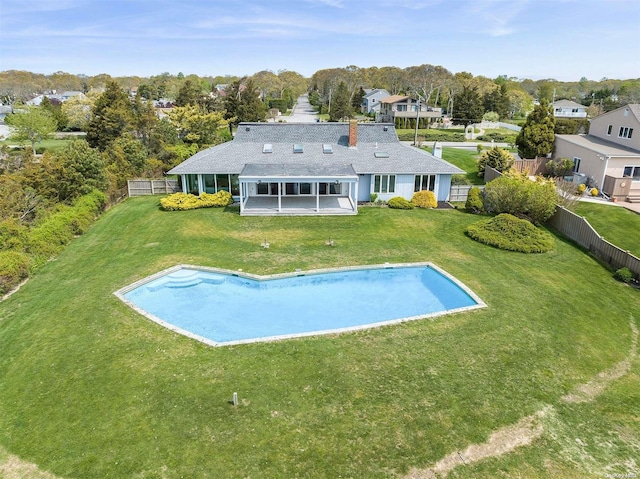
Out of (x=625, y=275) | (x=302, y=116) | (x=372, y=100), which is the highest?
(x=372, y=100)

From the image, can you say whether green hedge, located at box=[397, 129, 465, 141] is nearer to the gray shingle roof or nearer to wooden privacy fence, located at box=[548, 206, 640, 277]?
the gray shingle roof

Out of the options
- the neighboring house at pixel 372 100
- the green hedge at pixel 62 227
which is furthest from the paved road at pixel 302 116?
the green hedge at pixel 62 227

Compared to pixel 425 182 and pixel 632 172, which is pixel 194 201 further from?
pixel 632 172

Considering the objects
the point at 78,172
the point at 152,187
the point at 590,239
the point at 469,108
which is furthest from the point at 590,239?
the point at 469,108

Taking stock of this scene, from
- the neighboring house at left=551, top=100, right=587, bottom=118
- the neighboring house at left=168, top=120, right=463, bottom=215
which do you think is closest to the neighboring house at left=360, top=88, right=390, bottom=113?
the neighboring house at left=551, top=100, right=587, bottom=118

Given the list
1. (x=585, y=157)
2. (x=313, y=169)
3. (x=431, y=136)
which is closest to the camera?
(x=313, y=169)

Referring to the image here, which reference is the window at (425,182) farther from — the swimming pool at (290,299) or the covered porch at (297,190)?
the swimming pool at (290,299)

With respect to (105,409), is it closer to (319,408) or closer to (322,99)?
(319,408)
